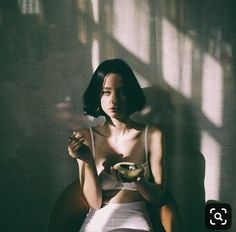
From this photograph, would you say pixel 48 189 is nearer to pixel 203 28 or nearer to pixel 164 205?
pixel 164 205

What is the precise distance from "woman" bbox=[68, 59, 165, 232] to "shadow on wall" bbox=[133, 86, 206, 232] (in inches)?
2.1

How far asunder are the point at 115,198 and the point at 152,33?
911mm

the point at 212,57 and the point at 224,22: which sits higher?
the point at 224,22

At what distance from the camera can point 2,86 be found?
7.08 feet

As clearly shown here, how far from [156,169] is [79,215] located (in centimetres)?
49

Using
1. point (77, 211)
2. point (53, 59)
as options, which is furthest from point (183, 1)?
point (77, 211)

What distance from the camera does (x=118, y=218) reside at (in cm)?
208

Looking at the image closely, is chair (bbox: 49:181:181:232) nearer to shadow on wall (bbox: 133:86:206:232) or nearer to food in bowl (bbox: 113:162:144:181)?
shadow on wall (bbox: 133:86:206:232)

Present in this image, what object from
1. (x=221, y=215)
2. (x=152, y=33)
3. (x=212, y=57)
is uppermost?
(x=152, y=33)

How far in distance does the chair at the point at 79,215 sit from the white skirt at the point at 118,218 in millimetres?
39

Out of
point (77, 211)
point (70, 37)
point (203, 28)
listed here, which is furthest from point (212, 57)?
point (77, 211)

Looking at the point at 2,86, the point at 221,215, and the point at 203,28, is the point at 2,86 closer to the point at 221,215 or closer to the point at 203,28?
the point at 203,28

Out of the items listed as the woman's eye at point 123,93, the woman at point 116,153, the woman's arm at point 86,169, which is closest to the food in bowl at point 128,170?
the woman at point 116,153

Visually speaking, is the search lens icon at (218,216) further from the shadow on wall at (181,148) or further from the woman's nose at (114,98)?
the woman's nose at (114,98)
